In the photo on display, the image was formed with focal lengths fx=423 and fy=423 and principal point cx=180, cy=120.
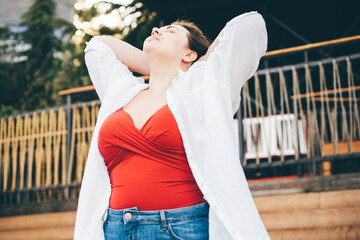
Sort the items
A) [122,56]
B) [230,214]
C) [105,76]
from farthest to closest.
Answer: [122,56] → [105,76] → [230,214]

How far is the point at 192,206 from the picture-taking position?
155cm

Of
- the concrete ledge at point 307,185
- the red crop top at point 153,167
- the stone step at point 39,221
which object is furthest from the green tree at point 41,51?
the red crop top at point 153,167

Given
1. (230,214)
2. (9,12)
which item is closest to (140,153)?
(230,214)

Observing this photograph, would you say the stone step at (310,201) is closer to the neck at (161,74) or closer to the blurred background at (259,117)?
the blurred background at (259,117)

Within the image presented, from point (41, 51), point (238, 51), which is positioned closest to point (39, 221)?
point (238, 51)

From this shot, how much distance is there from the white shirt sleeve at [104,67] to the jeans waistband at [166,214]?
2.26ft

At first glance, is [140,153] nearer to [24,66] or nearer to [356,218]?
[356,218]

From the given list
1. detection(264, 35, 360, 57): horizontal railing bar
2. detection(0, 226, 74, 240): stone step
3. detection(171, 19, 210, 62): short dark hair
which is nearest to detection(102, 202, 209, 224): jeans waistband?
detection(171, 19, 210, 62): short dark hair

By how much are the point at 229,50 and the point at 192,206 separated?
61 cm

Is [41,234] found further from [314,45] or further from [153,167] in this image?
[153,167]

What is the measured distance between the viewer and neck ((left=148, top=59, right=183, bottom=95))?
6.23 ft

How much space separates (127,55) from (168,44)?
319 mm

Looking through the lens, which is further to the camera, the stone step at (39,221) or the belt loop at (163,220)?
the stone step at (39,221)

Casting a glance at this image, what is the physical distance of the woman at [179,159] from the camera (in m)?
1.50
